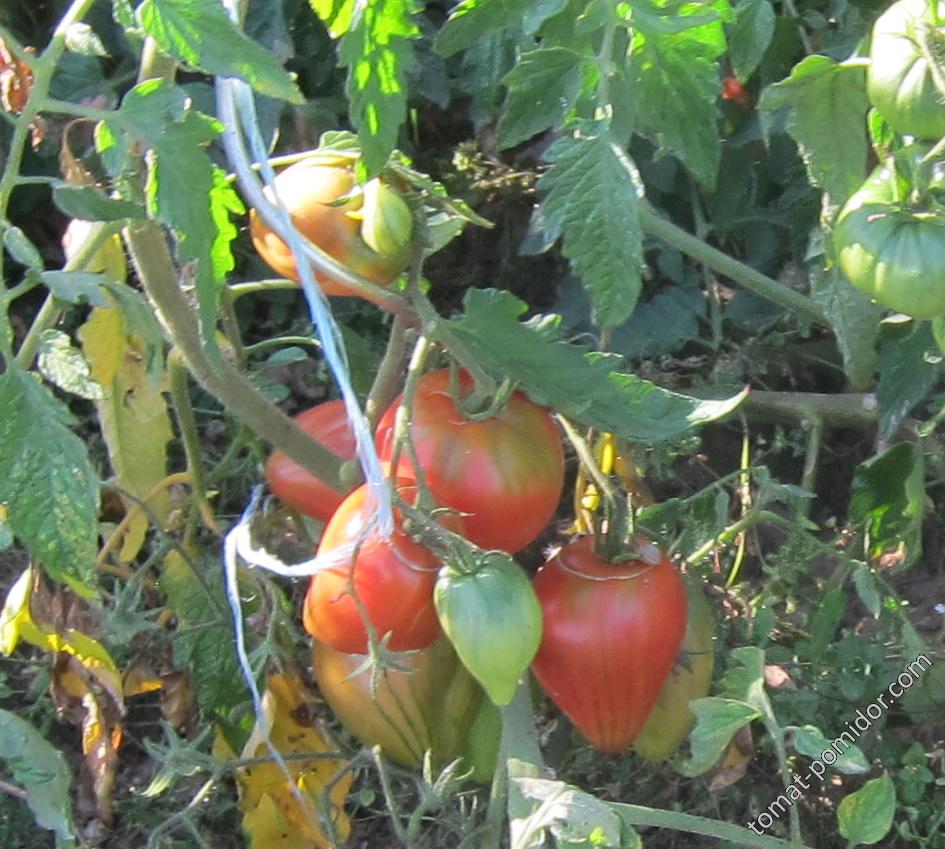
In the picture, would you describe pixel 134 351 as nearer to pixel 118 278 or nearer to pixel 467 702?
pixel 118 278

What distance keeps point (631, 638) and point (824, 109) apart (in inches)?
14.1

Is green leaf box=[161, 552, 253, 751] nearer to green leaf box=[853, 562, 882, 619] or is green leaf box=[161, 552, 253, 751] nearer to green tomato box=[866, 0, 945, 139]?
green leaf box=[853, 562, 882, 619]

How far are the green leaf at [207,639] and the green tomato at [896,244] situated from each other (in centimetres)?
60

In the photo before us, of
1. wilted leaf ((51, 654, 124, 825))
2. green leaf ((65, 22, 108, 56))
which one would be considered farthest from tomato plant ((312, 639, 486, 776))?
green leaf ((65, 22, 108, 56))

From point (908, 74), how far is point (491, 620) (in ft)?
1.14

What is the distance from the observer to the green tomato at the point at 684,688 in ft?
3.03

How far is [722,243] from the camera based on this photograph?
1300mm

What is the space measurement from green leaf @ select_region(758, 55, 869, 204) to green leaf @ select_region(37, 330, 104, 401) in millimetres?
426

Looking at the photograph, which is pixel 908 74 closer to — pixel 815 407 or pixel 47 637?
pixel 815 407

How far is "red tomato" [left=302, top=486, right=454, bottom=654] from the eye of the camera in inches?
29.4

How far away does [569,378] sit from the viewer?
2.53 ft

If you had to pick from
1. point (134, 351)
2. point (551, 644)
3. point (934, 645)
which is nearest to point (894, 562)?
point (934, 645)

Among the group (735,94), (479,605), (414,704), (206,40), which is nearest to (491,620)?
(479,605)

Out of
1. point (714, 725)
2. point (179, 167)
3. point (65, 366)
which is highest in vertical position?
point (179, 167)
